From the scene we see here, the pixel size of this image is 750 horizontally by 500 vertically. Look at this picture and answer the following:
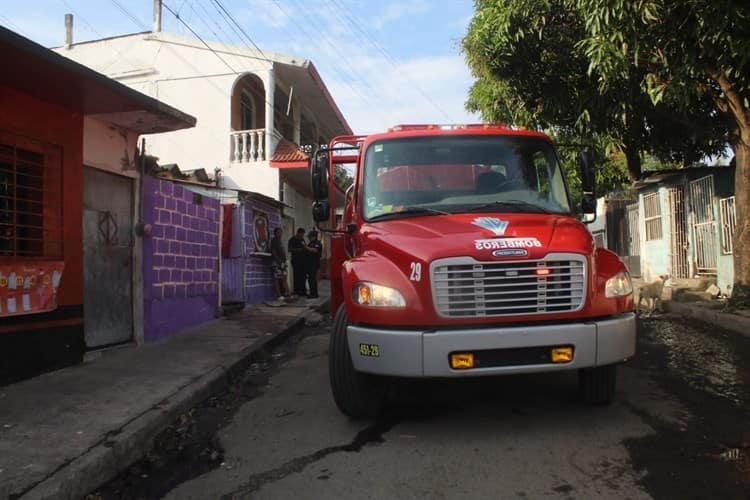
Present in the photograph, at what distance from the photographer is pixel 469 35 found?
34.7 feet

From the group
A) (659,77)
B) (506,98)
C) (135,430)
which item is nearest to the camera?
(135,430)

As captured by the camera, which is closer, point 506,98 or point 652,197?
point 506,98

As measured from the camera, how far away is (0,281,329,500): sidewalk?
3232mm

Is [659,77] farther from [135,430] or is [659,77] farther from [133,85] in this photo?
[133,85]

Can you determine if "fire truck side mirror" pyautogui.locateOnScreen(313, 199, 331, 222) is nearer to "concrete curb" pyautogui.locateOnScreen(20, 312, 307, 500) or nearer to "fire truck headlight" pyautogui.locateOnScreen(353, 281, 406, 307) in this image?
"fire truck headlight" pyautogui.locateOnScreen(353, 281, 406, 307)

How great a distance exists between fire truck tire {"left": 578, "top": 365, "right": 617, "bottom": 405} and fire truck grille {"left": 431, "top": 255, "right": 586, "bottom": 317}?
0.70m

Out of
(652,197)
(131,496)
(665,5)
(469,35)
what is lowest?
(131,496)

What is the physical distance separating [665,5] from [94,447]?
23.9 ft

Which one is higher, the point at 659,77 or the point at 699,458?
the point at 659,77

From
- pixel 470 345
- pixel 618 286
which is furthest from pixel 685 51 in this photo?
pixel 470 345

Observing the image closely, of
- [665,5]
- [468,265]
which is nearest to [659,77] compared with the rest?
[665,5]

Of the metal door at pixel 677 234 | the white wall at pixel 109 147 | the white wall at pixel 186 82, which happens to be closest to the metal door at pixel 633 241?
the metal door at pixel 677 234

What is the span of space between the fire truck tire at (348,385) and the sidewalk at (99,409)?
1.36 metres

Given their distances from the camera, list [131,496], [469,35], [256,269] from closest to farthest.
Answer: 1. [131,496]
2. [469,35]
3. [256,269]
